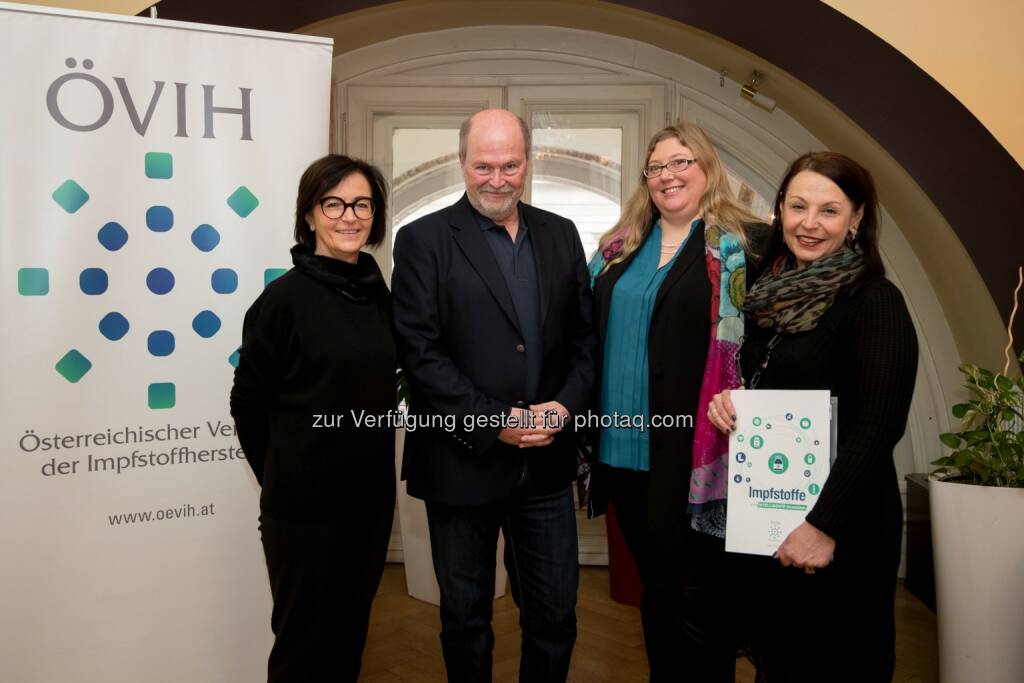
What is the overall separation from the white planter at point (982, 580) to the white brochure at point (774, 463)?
121 centimetres

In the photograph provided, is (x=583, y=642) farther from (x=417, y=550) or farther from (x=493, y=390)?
(x=493, y=390)

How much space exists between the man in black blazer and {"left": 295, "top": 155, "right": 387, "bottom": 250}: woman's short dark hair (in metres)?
0.13

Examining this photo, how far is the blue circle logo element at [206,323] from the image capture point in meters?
2.30

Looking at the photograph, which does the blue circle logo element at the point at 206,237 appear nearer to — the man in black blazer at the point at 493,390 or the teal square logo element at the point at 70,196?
the teal square logo element at the point at 70,196

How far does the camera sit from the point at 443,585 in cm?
196

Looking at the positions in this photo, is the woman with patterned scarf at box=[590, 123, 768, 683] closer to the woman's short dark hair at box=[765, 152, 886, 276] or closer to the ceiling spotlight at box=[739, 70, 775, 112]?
the woman's short dark hair at box=[765, 152, 886, 276]

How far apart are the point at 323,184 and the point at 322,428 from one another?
61cm

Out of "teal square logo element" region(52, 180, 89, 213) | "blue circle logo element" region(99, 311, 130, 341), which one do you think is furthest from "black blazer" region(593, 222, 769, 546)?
"teal square logo element" region(52, 180, 89, 213)

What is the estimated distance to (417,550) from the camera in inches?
135

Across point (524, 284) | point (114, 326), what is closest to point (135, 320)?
point (114, 326)

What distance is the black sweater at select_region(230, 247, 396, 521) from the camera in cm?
172

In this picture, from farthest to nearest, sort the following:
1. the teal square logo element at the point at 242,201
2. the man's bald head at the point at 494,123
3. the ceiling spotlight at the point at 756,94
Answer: the ceiling spotlight at the point at 756,94 < the teal square logo element at the point at 242,201 < the man's bald head at the point at 494,123

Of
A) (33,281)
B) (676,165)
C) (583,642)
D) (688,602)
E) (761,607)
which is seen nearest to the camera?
(761,607)

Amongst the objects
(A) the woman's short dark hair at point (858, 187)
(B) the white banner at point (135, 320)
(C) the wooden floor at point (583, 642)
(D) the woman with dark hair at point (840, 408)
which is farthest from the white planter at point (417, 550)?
(A) the woman's short dark hair at point (858, 187)
